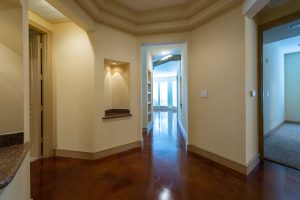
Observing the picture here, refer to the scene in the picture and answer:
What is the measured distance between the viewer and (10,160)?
45.9 inches

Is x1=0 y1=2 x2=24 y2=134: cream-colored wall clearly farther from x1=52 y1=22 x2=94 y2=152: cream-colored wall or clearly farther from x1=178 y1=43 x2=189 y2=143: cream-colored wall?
x1=178 y1=43 x2=189 y2=143: cream-colored wall

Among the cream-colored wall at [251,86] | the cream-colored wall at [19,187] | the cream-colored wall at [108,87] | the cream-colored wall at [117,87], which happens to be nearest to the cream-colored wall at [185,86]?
the cream-colored wall at [251,86]

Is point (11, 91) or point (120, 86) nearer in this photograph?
point (11, 91)

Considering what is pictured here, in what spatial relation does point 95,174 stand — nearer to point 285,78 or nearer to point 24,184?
point 24,184

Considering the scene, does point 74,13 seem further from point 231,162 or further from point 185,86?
point 231,162

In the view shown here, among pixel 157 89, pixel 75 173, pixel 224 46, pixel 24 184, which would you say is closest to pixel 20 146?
pixel 24 184

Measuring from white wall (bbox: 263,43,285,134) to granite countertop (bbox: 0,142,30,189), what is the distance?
5226 mm

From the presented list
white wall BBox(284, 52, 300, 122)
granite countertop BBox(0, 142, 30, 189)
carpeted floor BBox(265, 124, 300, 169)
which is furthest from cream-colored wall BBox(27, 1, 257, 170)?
white wall BBox(284, 52, 300, 122)

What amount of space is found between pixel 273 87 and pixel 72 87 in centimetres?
599

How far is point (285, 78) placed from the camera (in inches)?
253

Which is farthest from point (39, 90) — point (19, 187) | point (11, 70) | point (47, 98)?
point (19, 187)

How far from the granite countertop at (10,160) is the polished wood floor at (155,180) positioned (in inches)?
36.2

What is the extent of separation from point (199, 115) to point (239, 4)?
2067 millimetres

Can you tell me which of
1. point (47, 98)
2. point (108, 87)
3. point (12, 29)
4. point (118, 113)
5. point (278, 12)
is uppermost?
point (278, 12)
